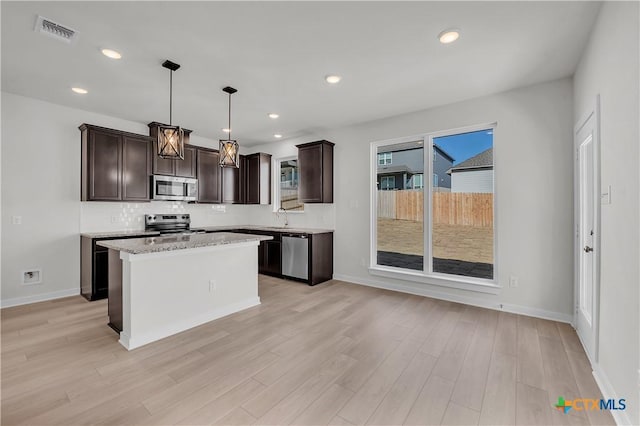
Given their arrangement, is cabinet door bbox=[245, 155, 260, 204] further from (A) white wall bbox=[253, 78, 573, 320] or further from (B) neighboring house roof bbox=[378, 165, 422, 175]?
(A) white wall bbox=[253, 78, 573, 320]

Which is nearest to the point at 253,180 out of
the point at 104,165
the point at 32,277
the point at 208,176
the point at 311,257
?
the point at 208,176

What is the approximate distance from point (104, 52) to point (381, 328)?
3785mm

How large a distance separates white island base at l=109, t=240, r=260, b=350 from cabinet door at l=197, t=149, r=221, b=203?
92.4 inches

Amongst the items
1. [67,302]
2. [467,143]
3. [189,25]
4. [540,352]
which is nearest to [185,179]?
[67,302]

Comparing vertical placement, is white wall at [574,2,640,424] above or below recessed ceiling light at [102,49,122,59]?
below

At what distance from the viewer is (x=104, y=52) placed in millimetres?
2580

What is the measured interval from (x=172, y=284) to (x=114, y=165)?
245cm

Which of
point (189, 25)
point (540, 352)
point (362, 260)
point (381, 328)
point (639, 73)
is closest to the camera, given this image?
point (639, 73)

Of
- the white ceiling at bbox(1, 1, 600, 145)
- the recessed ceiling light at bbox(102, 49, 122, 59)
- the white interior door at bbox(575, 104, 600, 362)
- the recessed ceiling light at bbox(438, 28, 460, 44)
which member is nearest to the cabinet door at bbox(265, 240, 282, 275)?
the white ceiling at bbox(1, 1, 600, 145)

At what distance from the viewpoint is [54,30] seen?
2258 millimetres

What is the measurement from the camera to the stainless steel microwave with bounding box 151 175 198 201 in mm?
4578

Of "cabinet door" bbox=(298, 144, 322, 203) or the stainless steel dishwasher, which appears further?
"cabinet door" bbox=(298, 144, 322, 203)

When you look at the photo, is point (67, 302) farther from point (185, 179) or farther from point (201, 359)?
point (201, 359)

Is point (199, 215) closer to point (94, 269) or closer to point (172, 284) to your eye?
point (94, 269)
